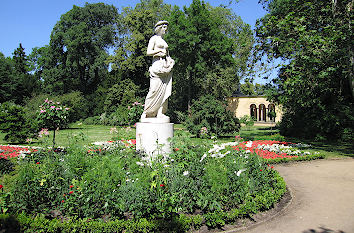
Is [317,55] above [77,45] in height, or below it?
below

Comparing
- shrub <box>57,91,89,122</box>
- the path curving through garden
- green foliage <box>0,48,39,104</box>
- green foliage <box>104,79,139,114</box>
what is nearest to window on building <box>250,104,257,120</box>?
green foliage <box>104,79,139,114</box>

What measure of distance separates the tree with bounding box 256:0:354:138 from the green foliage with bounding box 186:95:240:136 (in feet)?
10.1

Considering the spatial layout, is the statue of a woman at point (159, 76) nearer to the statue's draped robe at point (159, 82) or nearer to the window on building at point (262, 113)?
the statue's draped robe at point (159, 82)

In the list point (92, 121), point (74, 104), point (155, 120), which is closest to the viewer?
point (155, 120)

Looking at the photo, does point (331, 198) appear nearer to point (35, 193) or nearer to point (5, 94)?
point (35, 193)

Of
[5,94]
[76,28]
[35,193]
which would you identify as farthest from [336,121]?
[5,94]

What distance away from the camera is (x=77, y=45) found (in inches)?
1323

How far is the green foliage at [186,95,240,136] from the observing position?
15.0m

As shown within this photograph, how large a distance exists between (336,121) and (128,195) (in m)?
13.6

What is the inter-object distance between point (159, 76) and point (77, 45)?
99.2ft

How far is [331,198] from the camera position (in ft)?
18.4

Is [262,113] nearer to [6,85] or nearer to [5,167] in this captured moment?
[5,167]

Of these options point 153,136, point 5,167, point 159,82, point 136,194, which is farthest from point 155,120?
point 5,167

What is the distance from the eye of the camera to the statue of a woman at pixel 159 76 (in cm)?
682
